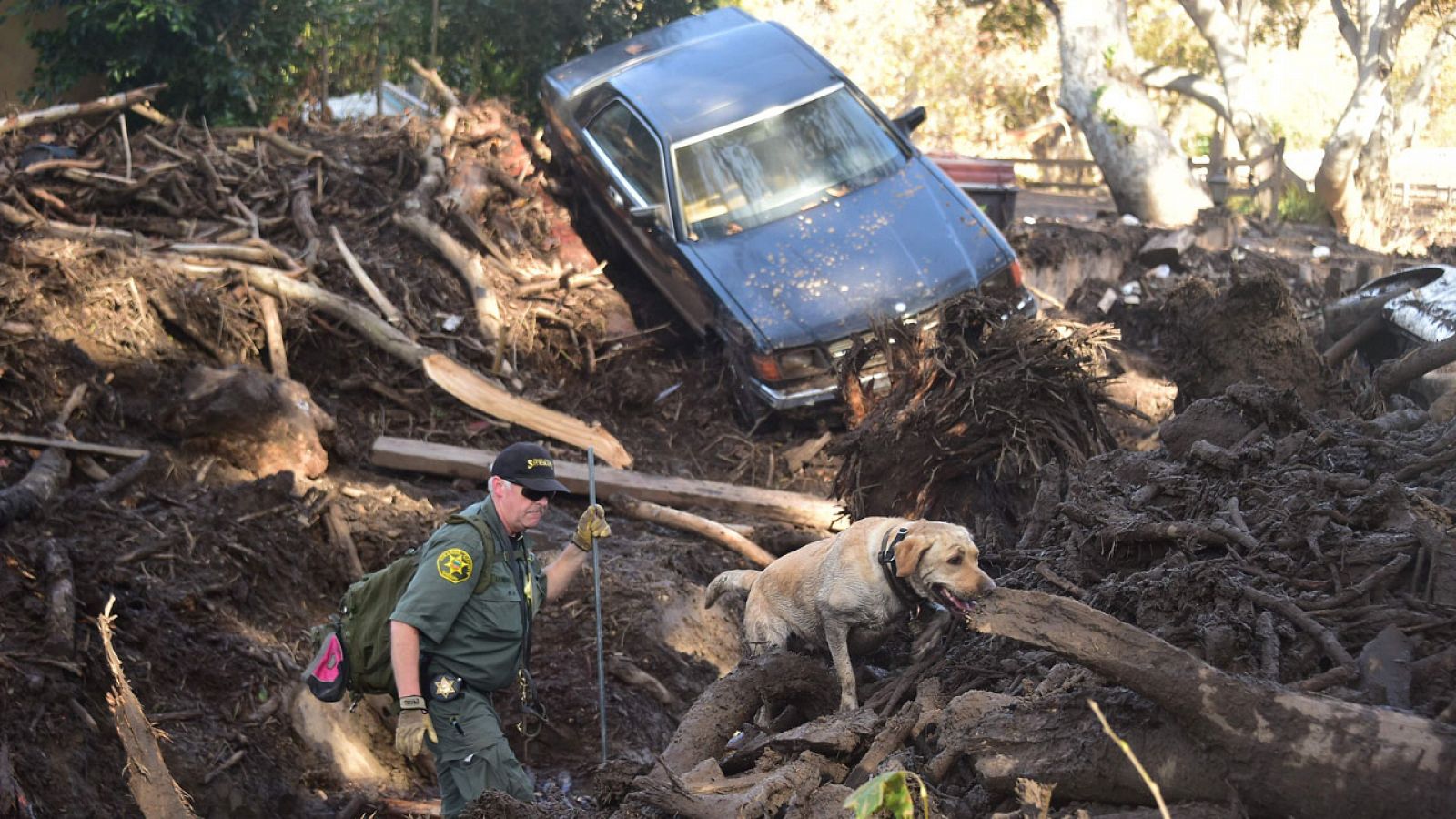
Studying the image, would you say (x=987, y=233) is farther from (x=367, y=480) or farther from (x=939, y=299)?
(x=367, y=480)

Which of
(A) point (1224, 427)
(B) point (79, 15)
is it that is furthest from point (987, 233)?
(B) point (79, 15)

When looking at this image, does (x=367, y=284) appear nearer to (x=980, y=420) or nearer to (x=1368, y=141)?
(x=980, y=420)

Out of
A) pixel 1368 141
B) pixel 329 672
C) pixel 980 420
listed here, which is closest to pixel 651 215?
pixel 980 420

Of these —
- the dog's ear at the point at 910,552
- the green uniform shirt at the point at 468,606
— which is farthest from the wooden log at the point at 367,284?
the dog's ear at the point at 910,552

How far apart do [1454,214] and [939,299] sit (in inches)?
552

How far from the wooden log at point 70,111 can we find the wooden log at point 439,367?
2617mm

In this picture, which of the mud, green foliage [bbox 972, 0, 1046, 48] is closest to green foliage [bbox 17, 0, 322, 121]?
the mud

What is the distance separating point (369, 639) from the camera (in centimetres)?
505

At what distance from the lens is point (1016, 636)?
141 inches

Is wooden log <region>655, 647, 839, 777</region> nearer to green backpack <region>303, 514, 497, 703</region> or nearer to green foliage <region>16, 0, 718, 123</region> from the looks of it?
green backpack <region>303, 514, 497, 703</region>

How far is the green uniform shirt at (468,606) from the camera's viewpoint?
15.8 ft

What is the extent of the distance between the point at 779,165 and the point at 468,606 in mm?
6421

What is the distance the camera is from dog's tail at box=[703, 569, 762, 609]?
19.7ft

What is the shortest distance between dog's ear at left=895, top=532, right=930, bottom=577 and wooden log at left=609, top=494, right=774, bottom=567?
342cm
